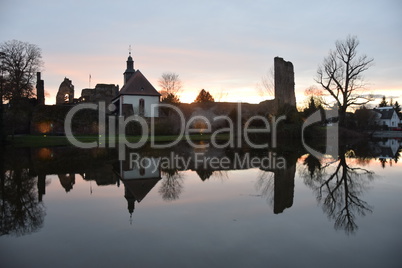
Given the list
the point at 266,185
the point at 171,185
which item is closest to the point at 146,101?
the point at 171,185

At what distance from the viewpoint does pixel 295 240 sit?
15.6 feet

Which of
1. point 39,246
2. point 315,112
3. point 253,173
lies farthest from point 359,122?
point 39,246

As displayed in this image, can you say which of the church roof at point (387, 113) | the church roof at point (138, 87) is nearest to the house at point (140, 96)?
the church roof at point (138, 87)

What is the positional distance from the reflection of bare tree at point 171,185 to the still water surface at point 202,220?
3 cm

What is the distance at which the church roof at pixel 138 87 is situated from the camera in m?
43.4

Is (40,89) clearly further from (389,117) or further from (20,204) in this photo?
(389,117)

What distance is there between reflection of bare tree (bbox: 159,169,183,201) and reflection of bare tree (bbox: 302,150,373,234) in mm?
3426

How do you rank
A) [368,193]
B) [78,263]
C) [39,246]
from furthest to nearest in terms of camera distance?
[368,193]
[39,246]
[78,263]

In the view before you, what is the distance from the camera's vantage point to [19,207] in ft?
22.4

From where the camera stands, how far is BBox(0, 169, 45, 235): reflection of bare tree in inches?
220

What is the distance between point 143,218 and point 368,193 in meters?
5.66

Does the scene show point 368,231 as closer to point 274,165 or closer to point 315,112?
point 274,165

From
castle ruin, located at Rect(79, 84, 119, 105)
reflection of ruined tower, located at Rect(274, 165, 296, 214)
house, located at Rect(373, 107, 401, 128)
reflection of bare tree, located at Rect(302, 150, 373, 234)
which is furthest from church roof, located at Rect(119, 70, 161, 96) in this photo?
house, located at Rect(373, 107, 401, 128)

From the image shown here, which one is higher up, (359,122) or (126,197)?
(359,122)
